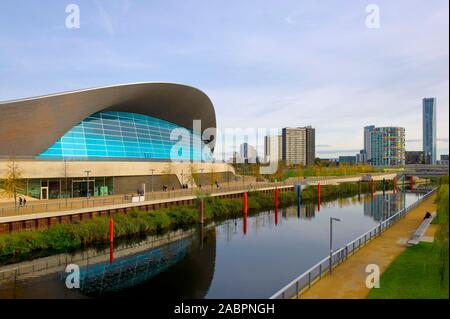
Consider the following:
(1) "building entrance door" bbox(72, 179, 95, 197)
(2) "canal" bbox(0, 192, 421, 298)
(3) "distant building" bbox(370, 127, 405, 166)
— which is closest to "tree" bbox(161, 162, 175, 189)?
(1) "building entrance door" bbox(72, 179, 95, 197)

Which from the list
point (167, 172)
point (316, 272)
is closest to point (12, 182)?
point (167, 172)

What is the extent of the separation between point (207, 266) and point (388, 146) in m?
173

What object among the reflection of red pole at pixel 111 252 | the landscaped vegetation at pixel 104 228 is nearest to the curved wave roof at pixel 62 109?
the landscaped vegetation at pixel 104 228

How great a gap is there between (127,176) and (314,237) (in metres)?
21.2

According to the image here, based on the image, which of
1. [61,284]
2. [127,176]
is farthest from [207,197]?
[61,284]

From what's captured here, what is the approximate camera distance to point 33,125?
116 feet

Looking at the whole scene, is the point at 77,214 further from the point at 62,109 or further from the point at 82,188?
the point at 62,109

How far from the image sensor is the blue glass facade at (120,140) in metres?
39.8

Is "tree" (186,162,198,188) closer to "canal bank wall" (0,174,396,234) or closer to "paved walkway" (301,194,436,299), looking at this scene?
"canal bank wall" (0,174,396,234)

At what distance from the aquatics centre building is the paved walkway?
26328 millimetres

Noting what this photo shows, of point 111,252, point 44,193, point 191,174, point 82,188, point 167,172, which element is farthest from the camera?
point 191,174

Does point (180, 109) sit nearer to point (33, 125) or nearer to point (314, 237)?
point (33, 125)

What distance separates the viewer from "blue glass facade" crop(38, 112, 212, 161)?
131 feet

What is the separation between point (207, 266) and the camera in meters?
21.8
